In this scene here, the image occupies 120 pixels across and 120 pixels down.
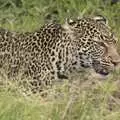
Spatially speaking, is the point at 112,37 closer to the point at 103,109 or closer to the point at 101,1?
the point at 103,109

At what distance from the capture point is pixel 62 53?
8.02m

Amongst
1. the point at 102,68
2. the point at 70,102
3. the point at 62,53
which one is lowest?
the point at 70,102

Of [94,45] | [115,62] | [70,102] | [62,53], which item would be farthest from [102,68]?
[70,102]

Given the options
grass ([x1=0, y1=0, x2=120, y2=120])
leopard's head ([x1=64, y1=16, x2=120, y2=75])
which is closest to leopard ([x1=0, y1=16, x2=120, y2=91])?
leopard's head ([x1=64, y1=16, x2=120, y2=75])

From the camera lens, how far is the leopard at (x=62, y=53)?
7.99 m

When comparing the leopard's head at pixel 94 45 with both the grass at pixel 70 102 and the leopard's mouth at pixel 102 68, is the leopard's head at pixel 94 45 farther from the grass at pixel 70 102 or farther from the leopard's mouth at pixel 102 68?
the grass at pixel 70 102

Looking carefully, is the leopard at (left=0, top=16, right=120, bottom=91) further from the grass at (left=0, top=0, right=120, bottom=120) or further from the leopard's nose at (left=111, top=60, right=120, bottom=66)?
the grass at (left=0, top=0, right=120, bottom=120)

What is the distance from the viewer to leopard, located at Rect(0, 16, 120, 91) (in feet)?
26.2

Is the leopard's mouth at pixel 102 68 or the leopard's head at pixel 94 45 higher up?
the leopard's head at pixel 94 45

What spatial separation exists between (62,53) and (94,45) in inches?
14.8

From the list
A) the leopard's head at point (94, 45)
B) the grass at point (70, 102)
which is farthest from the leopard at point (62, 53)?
the grass at point (70, 102)

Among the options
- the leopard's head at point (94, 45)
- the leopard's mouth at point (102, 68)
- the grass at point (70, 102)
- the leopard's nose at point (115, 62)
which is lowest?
the grass at point (70, 102)

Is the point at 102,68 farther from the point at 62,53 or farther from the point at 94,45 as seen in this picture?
the point at 62,53

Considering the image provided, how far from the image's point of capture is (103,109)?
675cm
